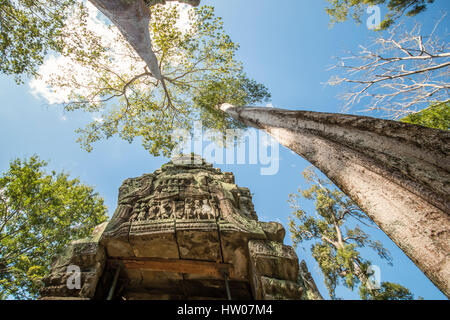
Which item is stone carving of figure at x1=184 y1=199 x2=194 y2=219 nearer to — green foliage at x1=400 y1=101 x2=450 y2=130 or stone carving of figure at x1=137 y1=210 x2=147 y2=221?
stone carving of figure at x1=137 y1=210 x2=147 y2=221

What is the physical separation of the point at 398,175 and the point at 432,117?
23.3ft

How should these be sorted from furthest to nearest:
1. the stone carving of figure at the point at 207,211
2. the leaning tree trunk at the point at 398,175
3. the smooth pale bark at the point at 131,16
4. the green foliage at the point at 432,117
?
the green foliage at the point at 432,117
the smooth pale bark at the point at 131,16
the stone carving of figure at the point at 207,211
the leaning tree trunk at the point at 398,175

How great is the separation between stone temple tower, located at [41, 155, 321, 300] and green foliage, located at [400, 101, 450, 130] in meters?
6.14

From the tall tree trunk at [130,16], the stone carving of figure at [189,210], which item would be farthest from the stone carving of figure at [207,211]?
the tall tree trunk at [130,16]

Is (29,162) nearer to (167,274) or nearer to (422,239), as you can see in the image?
(167,274)

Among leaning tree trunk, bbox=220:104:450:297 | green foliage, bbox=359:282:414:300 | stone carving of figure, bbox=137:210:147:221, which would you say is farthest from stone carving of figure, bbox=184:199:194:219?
green foliage, bbox=359:282:414:300

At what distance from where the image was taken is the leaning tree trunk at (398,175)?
3.54 ft

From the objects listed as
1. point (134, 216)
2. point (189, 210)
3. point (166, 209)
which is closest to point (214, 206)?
point (189, 210)

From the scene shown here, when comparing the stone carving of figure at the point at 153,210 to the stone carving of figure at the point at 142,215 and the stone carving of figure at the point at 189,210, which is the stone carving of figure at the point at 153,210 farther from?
the stone carving of figure at the point at 189,210

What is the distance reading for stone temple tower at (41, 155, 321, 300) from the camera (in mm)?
2434

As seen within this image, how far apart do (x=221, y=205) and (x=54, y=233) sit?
777cm

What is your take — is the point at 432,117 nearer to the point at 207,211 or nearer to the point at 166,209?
the point at 207,211

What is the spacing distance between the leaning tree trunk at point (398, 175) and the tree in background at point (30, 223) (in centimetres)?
784

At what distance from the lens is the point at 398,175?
140cm
